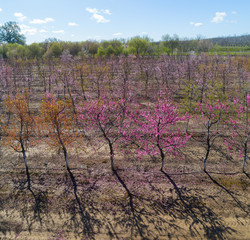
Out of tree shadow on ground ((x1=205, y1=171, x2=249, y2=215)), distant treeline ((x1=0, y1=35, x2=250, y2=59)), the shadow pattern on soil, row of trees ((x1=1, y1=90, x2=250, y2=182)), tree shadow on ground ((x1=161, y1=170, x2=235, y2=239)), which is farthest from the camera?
distant treeline ((x1=0, y1=35, x2=250, y2=59))

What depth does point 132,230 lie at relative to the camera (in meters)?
10.5

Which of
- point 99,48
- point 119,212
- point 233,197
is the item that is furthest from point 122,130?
point 99,48

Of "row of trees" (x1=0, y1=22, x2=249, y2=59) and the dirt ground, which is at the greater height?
"row of trees" (x1=0, y1=22, x2=249, y2=59)

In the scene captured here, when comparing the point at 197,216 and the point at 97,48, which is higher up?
the point at 97,48

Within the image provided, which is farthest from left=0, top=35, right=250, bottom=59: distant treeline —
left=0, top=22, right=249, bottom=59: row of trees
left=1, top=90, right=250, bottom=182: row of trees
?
left=1, top=90, right=250, bottom=182: row of trees

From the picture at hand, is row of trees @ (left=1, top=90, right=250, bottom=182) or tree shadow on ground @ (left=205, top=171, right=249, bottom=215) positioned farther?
row of trees @ (left=1, top=90, right=250, bottom=182)

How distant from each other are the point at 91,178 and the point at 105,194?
1887mm

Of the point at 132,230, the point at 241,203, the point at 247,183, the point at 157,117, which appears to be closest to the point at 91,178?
the point at 132,230

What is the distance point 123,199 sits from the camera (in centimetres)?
1244

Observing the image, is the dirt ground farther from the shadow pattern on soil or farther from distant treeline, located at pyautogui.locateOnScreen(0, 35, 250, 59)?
distant treeline, located at pyautogui.locateOnScreen(0, 35, 250, 59)

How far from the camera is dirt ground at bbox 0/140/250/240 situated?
1050 cm

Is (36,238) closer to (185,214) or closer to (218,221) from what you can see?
(185,214)

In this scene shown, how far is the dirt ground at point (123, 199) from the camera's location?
10.5m

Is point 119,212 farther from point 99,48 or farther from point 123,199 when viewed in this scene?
point 99,48
